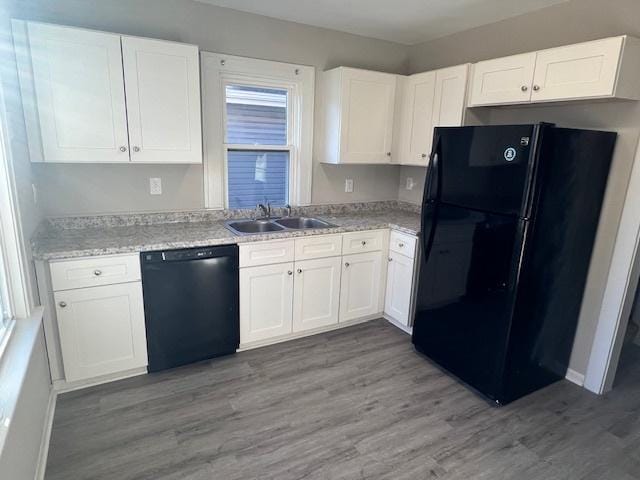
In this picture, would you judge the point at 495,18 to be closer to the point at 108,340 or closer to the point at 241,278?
the point at 241,278

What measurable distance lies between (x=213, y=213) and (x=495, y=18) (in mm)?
2576

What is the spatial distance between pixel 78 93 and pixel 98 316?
130 cm

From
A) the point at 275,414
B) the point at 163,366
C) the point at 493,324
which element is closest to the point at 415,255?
the point at 493,324

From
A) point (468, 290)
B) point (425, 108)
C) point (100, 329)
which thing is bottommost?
point (100, 329)

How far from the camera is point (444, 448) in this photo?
2.03 meters

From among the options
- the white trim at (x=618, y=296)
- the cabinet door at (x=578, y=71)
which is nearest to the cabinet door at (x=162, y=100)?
the cabinet door at (x=578, y=71)

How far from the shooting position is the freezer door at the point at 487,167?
208cm

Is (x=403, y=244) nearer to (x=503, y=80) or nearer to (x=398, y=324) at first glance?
(x=398, y=324)

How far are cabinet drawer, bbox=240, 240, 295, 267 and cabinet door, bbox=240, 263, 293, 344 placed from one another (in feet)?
0.13

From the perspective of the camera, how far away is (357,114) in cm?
321

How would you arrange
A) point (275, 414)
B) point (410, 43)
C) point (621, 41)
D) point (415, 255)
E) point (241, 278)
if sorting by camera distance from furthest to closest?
point (410, 43) < point (415, 255) < point (241, 278) < point (275, 414) < point (621, 41)

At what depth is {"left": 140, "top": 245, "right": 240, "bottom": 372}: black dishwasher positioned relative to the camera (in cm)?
240

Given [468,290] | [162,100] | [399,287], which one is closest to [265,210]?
[162,100]

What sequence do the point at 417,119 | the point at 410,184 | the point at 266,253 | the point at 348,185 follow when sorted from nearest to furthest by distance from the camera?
1. the point at 266,253
2. the point at 417,119
3. the point at 348,185
4. the point at 410,184
